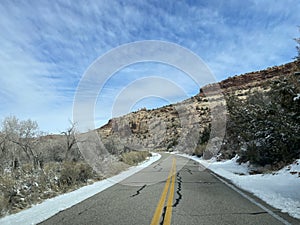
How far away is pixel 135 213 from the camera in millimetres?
5863

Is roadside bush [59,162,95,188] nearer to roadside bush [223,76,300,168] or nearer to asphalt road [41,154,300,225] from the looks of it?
asphalt road [41,154,300,225]

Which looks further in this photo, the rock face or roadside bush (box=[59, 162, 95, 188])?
the rock face

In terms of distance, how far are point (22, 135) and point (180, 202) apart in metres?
20.0

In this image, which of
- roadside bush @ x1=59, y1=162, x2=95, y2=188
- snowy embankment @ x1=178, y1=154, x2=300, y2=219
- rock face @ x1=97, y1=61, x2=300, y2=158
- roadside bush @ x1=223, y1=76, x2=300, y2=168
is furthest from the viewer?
rock face @ x1=97, y1=61, x2=300, y2=158

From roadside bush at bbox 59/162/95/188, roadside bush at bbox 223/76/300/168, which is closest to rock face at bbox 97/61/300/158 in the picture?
roadside bush at bbox 223/76/300/168

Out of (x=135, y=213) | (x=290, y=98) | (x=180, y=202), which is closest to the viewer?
(x=135, y=213)

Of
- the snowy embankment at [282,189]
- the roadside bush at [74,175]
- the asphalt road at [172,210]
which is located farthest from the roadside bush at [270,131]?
the roadside bush at [74,175]

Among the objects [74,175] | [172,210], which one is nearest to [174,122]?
[74,175]

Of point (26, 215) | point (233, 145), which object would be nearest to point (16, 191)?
point (26, 215)

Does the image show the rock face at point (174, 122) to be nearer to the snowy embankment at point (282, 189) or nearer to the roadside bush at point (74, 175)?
the roadside bush at point (74, 175)

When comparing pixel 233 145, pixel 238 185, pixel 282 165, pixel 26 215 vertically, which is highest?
pixel 233 145

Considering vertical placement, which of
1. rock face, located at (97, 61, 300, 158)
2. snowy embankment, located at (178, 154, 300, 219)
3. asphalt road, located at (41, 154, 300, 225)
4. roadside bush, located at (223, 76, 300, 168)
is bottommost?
asphalt road, located at (41, 154, 300, 225)

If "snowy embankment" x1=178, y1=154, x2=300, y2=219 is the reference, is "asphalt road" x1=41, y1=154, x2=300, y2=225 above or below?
below

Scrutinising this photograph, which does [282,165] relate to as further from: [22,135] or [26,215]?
[22,135]
